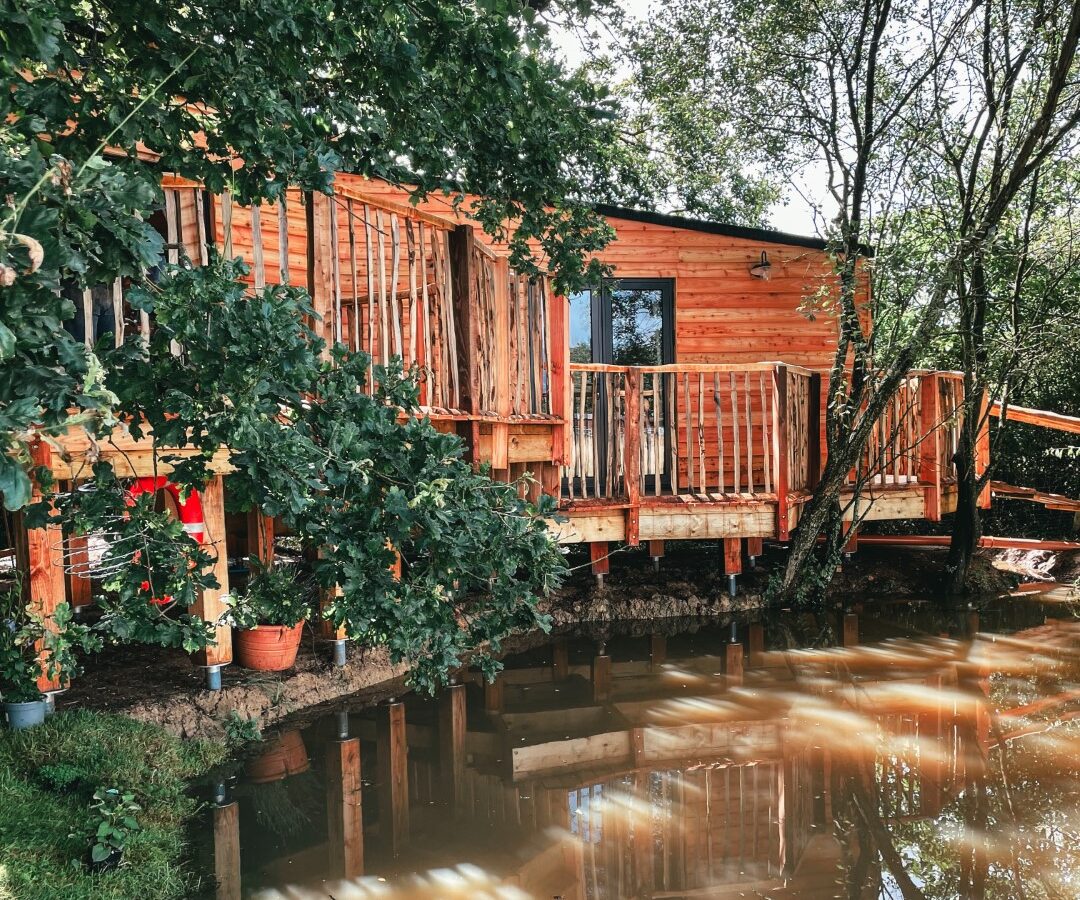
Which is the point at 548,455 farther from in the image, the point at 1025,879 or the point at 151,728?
the point at 1025,879

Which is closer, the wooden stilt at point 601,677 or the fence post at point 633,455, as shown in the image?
the wooden stilt at point 601,677

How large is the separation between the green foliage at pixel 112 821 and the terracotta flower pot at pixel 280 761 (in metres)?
0.83

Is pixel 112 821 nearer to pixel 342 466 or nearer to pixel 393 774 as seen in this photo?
pixel 393 774

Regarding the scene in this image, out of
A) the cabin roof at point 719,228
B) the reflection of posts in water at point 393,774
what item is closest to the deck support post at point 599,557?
the reflection of posts in water at point 393,774

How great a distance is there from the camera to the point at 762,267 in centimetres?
997

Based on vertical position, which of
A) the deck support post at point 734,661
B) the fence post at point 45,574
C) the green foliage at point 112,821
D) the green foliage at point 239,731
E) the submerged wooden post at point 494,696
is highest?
the fence post at point 45,574

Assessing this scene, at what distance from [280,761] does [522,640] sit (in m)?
3.05

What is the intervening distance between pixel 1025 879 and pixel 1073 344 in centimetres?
593

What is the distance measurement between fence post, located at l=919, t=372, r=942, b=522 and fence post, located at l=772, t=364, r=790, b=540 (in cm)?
176

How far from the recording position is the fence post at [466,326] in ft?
16.8

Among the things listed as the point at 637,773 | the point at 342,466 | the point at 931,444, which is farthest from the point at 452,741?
the point at 931,444

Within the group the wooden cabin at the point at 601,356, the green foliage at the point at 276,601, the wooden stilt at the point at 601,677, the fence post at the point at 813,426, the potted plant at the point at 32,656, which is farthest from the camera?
the fence post at the point at 813,426

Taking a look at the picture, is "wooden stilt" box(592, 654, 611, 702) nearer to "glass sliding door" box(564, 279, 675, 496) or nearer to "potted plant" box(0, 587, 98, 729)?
"potted plant" box(0, 587, 98, 729)

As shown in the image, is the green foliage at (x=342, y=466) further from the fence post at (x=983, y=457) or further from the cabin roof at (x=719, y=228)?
the fence post at (x=983, y=457)
